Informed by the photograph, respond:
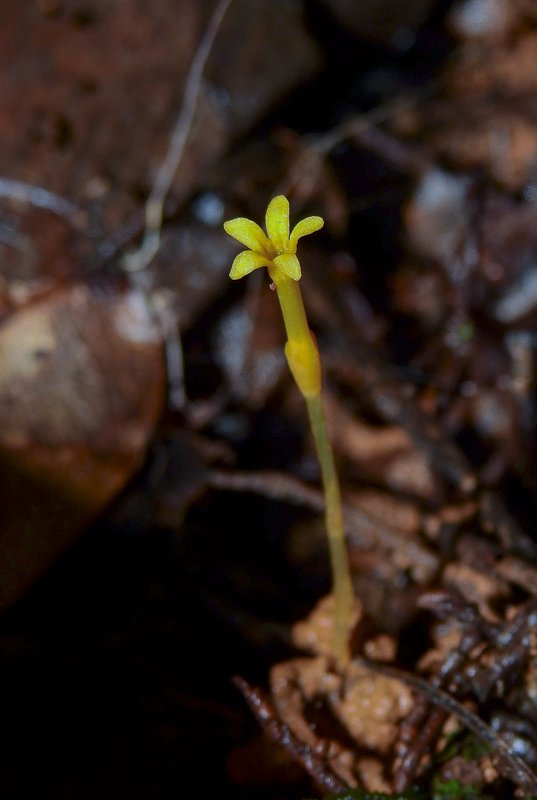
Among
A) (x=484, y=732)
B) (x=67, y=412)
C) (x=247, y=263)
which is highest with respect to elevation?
(x=67, y=412)

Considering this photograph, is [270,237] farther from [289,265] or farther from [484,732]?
[484,732]

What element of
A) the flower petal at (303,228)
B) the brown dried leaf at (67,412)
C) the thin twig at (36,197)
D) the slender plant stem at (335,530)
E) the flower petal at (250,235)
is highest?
the thin twig at (36,197)

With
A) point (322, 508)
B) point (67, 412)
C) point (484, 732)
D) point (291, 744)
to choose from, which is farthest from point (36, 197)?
point (484, 732)

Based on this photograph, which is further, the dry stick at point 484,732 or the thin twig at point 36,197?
the thin twig at point 36,197

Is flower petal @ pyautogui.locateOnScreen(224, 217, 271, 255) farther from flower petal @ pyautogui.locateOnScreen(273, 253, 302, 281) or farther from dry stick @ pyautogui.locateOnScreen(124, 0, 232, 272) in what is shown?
dry stick @ pyautogui.locateOnScreen(124, 0, 232, 272)

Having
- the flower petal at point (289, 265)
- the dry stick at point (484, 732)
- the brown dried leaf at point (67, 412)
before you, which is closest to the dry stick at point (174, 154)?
the brown dried leaf at point (67, 412)

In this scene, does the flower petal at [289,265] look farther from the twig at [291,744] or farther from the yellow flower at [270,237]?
the twig at [291,744]

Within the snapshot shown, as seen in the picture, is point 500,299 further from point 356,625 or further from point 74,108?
point 74,108
